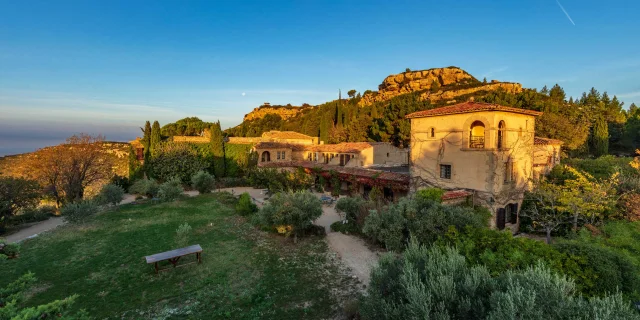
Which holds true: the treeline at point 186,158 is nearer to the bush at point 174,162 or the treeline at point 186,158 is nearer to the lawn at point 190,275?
the bush at point 174,162

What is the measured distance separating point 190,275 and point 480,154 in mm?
15058

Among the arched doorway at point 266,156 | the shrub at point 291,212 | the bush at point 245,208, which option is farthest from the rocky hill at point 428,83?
the shrub at point 291,212

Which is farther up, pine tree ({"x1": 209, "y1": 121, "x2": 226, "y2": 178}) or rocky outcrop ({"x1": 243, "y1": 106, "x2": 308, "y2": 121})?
rocky outcrop ({"x1": 243, "y1": 106, "x2": 308, "y2": 121})

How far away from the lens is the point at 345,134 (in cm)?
4541

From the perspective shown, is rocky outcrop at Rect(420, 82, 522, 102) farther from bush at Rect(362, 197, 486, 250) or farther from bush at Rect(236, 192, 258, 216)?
bush at Rect(362, 197, 486, 250)

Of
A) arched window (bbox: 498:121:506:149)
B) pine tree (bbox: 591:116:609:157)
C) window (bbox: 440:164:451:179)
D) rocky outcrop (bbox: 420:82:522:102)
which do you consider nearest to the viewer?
arched window (bbox: 498:121:506:149)

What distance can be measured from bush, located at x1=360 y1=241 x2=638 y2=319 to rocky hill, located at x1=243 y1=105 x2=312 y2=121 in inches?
3883

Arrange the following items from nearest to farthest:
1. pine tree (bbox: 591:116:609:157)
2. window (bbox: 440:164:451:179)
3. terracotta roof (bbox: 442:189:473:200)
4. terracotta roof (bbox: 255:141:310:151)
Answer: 1. terracotta roof (bbox: 442:189:473:200)
2. window (bbox: 440:164:451:179)
3. terracotta roof (bbox: 255:141:310:151)
4. pine tree (bbox: 591:116:609:157)

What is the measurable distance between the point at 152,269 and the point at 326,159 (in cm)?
2376

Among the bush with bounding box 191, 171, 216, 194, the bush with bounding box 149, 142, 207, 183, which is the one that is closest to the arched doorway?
the bush with bounding box 149, 142, 207, 183

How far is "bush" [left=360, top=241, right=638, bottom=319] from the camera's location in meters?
3.99

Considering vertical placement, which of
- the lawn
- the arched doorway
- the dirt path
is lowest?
the dirt path

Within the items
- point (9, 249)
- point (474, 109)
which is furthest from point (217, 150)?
point (9, 249)

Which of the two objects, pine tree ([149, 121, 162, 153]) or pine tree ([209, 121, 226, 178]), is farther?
A: pine tree ([209, 121, 226, 178])
